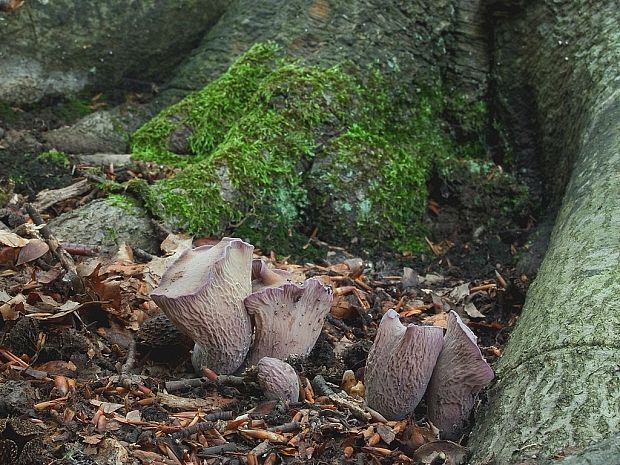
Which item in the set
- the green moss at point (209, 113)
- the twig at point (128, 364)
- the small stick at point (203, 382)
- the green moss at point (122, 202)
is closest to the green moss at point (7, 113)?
the green moss at point (209, 113)

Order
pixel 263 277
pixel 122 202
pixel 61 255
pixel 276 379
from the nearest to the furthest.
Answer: pixel 276 379 < pixel 263 277 < pixel 61 255 < pixel 122 202

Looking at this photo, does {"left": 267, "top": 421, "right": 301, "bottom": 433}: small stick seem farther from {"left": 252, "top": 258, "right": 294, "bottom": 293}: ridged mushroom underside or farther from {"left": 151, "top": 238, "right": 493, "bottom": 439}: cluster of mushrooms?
{"left": 252, "top": 258, "right": 294, "bottom": 293}: ridged mushroom underside

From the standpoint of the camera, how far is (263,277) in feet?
11.1

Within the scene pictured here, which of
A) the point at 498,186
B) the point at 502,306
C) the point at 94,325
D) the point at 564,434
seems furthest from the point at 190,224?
the point at 564,434

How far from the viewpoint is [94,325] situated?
3.47 m

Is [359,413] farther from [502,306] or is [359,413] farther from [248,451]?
[502,306]

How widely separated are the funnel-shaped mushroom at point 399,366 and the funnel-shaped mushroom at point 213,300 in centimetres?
54

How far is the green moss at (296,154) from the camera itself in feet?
16.6

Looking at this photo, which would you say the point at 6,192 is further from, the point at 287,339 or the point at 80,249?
the point at 287,339

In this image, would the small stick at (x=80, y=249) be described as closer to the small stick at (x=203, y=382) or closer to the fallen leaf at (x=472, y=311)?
the small stick at (x=203, y=382)

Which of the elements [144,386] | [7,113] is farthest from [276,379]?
[7,113]

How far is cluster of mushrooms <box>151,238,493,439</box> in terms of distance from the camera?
2.93m

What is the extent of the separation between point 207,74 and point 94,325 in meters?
3.36

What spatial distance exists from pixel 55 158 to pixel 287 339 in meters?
2.78
